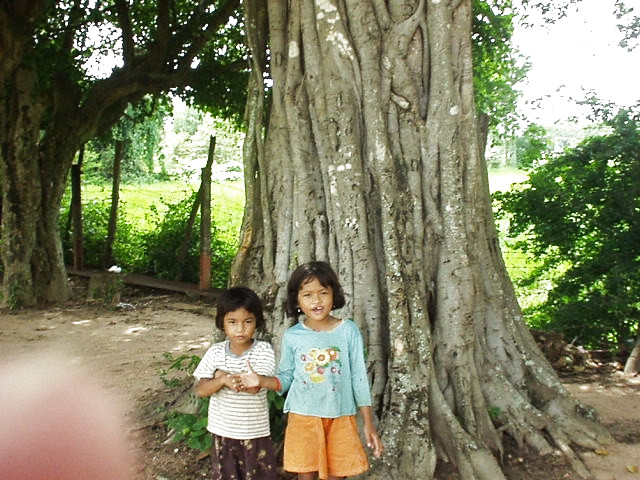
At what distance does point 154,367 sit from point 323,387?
311 cm

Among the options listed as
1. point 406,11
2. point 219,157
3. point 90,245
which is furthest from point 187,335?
point 219,157

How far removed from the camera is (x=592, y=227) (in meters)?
6.54

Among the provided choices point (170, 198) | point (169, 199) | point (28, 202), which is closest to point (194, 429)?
point (28, 202)

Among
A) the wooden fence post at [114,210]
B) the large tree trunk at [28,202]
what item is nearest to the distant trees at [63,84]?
the large tree trunk at [28,202]

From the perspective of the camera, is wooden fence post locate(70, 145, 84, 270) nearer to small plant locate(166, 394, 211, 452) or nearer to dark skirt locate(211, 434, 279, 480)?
small plant locate(166, 394, 211, 452)

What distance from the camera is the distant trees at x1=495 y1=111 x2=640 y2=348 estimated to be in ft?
20.4

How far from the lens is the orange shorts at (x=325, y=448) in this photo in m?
2.71

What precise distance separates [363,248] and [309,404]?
1089 mm

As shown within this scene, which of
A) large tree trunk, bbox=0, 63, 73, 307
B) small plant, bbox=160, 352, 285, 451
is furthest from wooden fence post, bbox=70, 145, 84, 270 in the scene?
small plant, bbox=160, 352, 285, 451

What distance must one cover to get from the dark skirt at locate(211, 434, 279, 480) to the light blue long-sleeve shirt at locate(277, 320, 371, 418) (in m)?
0.22

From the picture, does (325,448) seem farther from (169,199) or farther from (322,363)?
(169,199)

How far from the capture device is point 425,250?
12.2 ft

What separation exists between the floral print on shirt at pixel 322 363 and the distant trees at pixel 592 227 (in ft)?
14.5

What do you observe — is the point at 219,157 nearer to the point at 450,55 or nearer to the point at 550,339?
the point at 550,339
